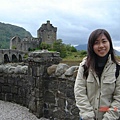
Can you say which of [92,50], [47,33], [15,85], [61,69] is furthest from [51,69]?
[47,33]

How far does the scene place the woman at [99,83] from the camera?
7.79 ft

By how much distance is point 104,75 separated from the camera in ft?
7.85

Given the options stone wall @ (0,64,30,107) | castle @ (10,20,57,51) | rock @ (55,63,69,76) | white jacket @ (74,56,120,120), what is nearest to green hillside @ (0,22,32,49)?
castle @ (10,20,57,51)

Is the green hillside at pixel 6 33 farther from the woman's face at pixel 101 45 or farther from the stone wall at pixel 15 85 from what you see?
the woman's face at pixel 101 45

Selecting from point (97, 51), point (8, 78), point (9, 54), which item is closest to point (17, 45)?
point (9, 54)

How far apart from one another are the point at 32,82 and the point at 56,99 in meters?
0.84

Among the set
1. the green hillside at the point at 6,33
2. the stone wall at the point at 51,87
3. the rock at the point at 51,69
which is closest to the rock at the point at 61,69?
the stone wall at the point at 51,87

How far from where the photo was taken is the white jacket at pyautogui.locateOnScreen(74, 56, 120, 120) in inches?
93.0

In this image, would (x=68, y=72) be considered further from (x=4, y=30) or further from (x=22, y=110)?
(x=4, y=30)

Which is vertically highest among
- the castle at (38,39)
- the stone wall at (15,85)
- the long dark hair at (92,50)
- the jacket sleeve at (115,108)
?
the castle at (38,39)

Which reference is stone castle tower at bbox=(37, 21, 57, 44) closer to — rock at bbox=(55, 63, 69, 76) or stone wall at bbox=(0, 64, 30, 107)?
stone wall at bbox=(0, 64, 30, 107)

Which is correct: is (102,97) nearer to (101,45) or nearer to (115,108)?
(115,108)

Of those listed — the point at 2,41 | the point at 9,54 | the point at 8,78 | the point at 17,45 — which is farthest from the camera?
the point at 2,41

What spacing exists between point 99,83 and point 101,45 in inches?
15.9
